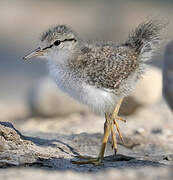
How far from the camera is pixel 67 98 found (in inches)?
348

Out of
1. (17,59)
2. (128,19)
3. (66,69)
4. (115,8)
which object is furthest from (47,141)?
(115,8)

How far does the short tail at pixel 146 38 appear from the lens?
233 inches

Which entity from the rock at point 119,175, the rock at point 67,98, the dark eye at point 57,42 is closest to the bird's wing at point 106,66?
the dark eye at point 57,42

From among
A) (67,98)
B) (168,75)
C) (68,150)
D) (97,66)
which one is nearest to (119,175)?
(97,66)

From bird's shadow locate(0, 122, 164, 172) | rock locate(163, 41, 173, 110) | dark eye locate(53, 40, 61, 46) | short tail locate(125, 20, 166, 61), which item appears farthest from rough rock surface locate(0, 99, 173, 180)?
short tail locate(125, 20, 166, 61)

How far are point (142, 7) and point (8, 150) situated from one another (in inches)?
607

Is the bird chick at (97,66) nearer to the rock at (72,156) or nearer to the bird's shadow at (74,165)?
the bird's shadow at (74,165)

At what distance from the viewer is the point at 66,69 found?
5461mm

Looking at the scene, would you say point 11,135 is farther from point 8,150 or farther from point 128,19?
point 128,19

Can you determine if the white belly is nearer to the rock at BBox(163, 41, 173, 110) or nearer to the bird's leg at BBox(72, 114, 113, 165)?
Result: the bird's leg at BBox(72, 114, 113, 165)

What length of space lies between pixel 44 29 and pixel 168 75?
12.2 metres

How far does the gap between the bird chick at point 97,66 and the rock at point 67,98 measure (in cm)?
257

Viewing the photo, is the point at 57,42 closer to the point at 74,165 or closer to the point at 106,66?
the point at 106,66

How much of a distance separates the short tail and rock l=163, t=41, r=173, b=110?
463 mm
